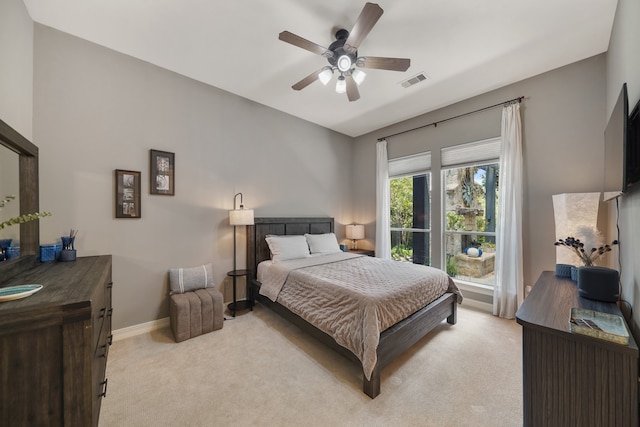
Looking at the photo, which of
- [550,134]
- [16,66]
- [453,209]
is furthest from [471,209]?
[16,66]

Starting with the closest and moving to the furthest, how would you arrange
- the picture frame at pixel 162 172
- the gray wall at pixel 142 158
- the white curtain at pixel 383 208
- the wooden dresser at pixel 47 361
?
1. the wooden dresser at pixel 47 361
2. the gray wall at pixel 142 158
3. the picture frame at pixel 162 172
4. the white curtain at pixel 383 208

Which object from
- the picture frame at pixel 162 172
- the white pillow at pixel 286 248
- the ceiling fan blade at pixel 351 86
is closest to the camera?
the ceiling fan blade at pixel 351 86

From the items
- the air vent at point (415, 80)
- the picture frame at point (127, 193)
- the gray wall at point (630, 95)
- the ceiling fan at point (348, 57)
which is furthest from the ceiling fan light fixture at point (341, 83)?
the picture frame at point (127, 193)

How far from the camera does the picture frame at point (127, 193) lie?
255cm

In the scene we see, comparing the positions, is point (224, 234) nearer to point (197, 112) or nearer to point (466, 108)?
point (197, 112)

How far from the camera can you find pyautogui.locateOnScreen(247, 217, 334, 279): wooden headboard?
3510mm

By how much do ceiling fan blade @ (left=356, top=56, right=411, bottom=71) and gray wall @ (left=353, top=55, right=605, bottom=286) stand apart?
1.99 meters

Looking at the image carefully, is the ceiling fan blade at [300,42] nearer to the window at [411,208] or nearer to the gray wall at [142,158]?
the gray wall at [142,158]

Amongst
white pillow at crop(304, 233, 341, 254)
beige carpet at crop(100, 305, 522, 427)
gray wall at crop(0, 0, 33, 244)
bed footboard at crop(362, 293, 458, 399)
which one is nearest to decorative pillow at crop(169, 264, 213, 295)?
beige carpet at crop(100, 305, 522, 427)

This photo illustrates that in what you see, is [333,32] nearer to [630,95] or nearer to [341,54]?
[341,54]

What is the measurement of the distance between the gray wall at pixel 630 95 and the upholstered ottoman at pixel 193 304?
320cm

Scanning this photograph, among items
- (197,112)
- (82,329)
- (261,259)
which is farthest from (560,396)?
(197,112)

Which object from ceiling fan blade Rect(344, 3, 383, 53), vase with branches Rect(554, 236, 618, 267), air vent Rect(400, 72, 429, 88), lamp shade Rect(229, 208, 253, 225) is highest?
air vent Rect(400, 72, 429, 88)

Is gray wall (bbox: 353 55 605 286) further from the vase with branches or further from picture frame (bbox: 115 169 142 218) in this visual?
picture frame (bbox: 115 169 142 218)
